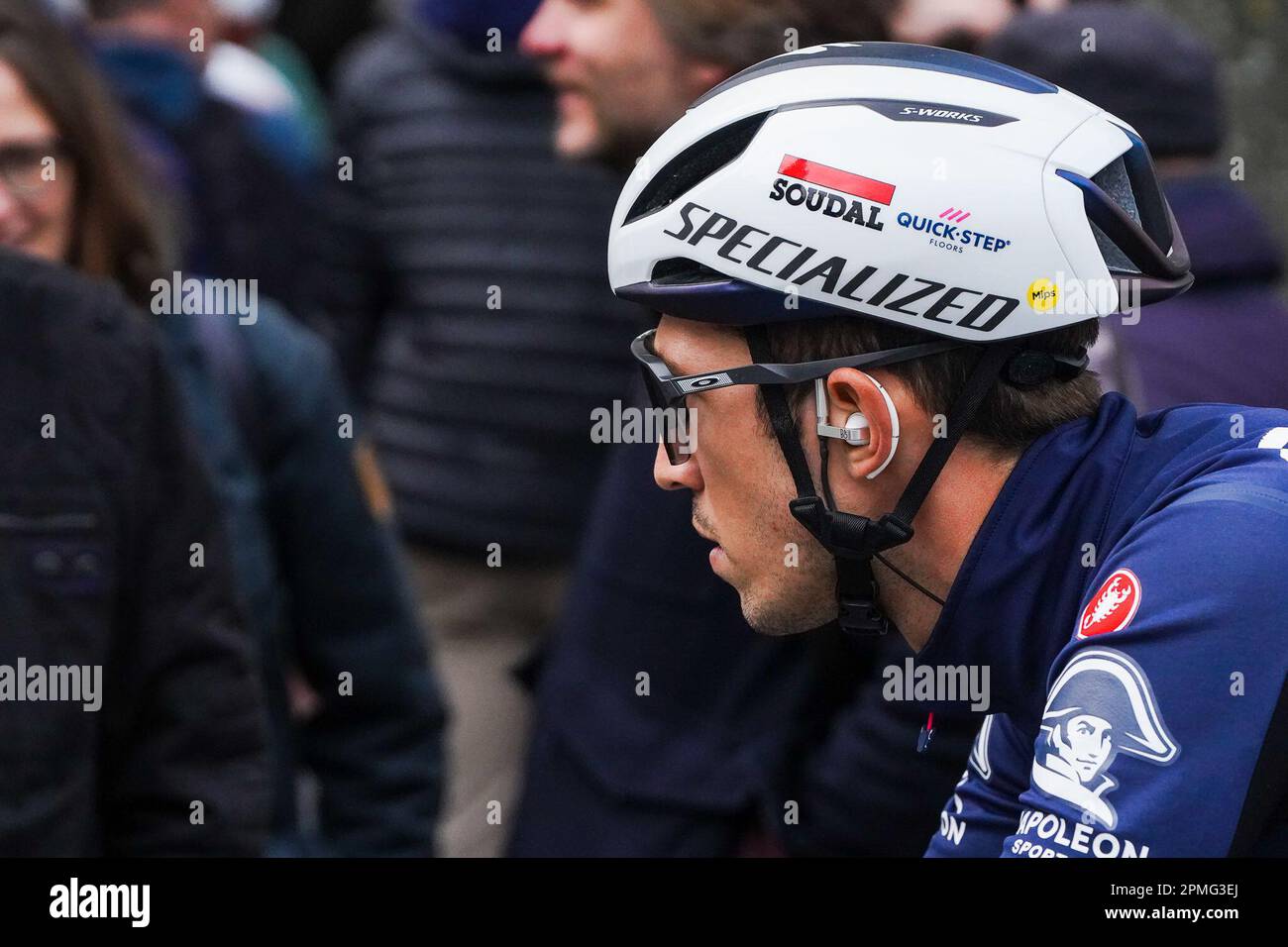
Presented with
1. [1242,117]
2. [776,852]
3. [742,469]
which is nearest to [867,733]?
[776,852]

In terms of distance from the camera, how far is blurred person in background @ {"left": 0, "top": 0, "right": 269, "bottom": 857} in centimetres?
253

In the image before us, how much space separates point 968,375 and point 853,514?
221 millimetres

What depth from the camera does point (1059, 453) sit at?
6.42 ft

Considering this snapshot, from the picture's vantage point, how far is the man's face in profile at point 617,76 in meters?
3.43

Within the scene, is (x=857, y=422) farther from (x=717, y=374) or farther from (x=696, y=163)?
(x=696, y=163)

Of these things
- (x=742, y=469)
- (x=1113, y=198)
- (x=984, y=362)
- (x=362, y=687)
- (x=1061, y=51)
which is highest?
(x=1061, y=51)

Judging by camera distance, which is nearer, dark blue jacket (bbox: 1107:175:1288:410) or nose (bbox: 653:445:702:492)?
nose (bbox: 653:445:702:492)

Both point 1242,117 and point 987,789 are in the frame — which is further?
point 1242,117

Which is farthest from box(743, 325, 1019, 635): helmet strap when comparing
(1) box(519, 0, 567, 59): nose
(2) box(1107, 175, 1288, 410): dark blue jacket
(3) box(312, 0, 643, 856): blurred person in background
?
(3) box(312, 0, 643, 856): blurred person in background

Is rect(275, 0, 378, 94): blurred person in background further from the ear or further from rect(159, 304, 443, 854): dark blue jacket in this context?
the ear

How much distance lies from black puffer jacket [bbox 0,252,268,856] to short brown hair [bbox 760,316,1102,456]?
115cm

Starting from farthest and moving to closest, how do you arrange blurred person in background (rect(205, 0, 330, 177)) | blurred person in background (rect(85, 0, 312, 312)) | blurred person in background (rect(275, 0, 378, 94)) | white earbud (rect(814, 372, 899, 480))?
blurred person in background (rect(275, 0, 378, 94))
blurred person in background (rect(205, 0, 330, 177))
blurred person in background (rect(85, 0, 312, 312))
white earbud (rect(814, 372, 899, 480))

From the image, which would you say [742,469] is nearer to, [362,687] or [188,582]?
[188,582]
